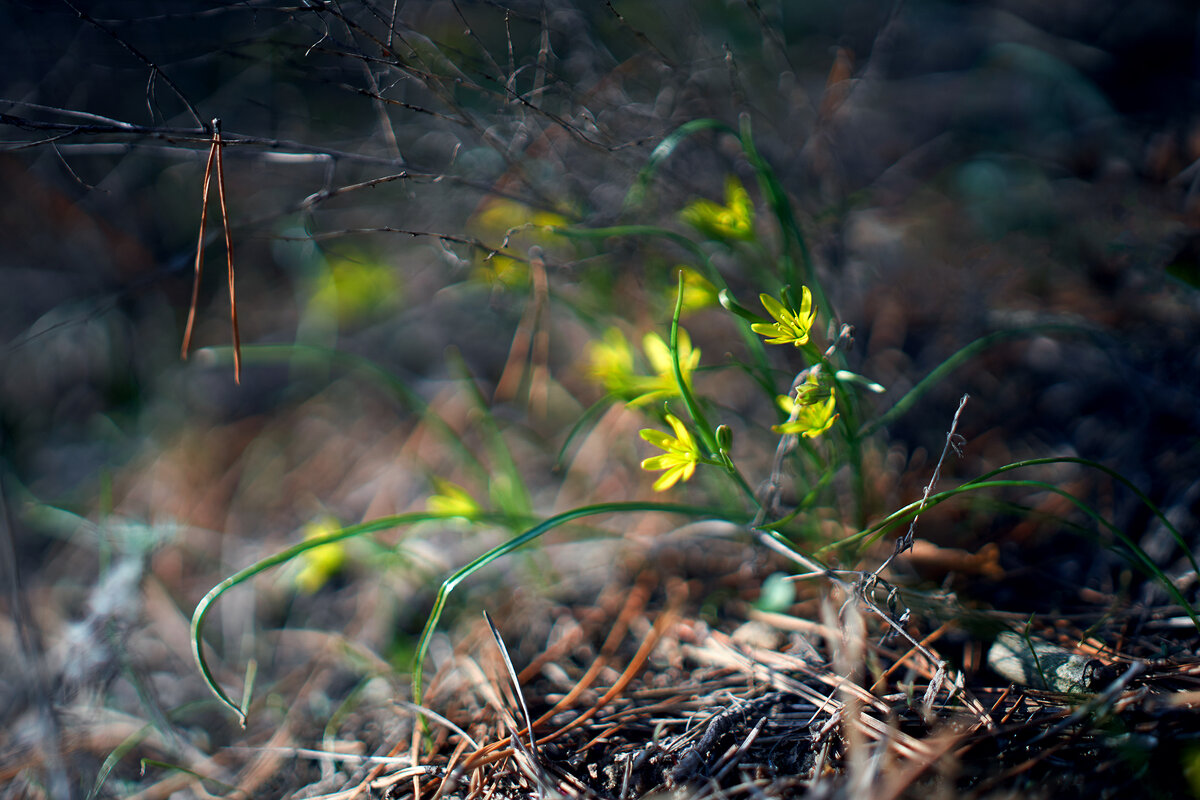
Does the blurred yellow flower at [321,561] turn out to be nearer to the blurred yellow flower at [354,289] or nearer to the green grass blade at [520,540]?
the green grass blade at [520,540]

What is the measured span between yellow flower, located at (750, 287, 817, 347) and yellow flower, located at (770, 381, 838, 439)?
3.3 inches

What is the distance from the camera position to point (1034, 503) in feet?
→ 4.61

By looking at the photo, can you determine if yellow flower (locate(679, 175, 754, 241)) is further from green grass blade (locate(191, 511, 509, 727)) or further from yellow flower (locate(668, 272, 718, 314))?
green grass blade (locate(191, 511, 509, 727))

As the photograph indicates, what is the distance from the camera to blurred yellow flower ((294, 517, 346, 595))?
157 centimetres

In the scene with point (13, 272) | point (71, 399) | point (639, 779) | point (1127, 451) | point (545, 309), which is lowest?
point (71, 399)

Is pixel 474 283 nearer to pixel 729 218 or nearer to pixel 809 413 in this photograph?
pixel 729 218

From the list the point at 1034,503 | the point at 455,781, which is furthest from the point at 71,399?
the point at 1034,503

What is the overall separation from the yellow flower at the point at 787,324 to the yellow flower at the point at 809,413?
0.28 feet

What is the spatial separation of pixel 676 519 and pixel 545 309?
841mm

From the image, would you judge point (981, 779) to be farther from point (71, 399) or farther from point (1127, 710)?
point (71, 399)

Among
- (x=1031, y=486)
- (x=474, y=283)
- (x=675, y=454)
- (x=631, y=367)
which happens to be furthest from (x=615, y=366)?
(x=1031, y=486)

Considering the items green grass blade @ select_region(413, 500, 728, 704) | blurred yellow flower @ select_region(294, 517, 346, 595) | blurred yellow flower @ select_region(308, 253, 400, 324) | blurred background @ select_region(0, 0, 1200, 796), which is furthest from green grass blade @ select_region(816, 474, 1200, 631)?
blurred yellow flower @ select_region(308, 253, 400, 324)

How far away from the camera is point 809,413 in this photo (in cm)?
99

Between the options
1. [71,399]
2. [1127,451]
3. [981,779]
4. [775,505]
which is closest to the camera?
[981,779]
